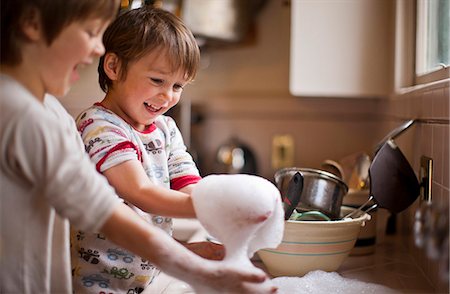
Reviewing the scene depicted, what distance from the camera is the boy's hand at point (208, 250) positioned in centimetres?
84

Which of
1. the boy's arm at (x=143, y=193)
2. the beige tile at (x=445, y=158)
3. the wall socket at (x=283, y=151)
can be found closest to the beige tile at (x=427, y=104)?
the beige tile at (x=445, y=158)

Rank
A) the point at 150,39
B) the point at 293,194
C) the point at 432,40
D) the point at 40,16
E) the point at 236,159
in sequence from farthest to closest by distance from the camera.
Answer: the point at 236,159 → the point at 432,40 → the point at 293,194 → the point at 150,39 → the point at 40,16

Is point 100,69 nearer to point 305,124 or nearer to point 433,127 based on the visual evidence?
point 433,127

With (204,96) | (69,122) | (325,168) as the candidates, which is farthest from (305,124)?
(69,122)

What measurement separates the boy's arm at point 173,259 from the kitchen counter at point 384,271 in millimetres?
299

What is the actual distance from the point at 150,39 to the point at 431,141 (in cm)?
57

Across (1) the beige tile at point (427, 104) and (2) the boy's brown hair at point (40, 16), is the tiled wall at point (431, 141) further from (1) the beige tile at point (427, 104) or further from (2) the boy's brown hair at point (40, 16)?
(2) the boy's brown hair at point (40, 16)

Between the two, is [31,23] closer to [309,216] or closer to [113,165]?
[113,165]

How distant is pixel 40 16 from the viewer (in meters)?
0.60

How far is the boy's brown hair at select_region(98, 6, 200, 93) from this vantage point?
0.85 metres

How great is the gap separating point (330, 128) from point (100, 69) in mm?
1190

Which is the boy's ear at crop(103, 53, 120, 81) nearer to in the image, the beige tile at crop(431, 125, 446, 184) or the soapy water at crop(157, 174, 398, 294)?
the soapy water at crop(157, 174, 398, 294)

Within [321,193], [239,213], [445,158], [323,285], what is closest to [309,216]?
[321,193]

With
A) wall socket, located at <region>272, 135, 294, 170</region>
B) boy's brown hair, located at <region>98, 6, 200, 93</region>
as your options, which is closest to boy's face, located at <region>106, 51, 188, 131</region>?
boy's brown hair, located at <region>98, 6, 200, 93</region>
